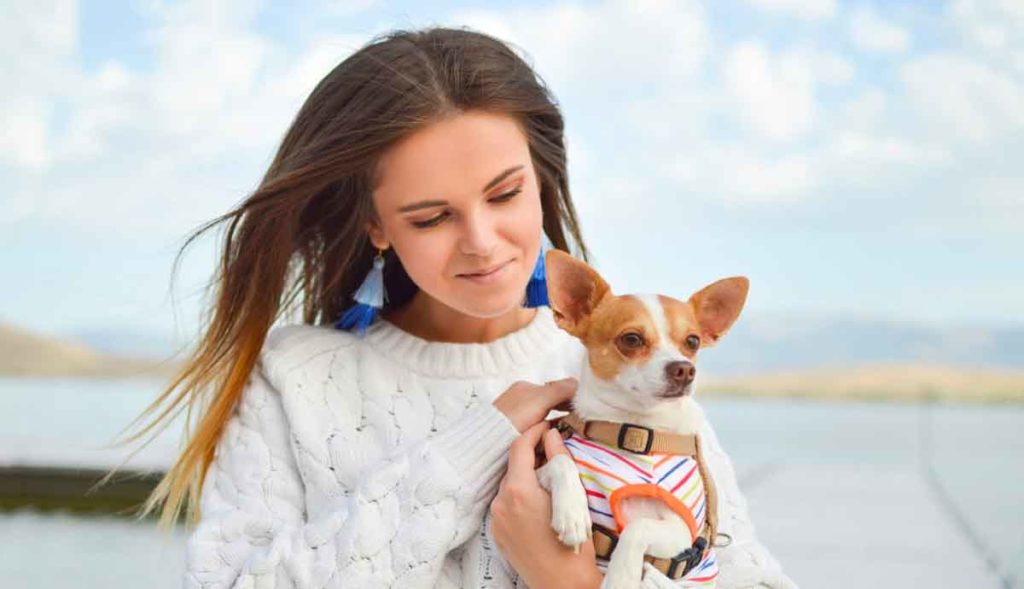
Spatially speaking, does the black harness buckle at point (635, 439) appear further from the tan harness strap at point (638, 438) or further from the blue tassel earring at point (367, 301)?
the blue tassel earring at point (367, 301)

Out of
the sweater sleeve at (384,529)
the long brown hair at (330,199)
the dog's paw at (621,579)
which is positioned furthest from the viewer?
the long brown hair at (330,199)

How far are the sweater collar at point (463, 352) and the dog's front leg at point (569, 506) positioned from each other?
52cm

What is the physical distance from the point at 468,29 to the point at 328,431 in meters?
0.76

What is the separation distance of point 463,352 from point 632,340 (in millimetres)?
536

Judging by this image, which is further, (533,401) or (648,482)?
(533,401)

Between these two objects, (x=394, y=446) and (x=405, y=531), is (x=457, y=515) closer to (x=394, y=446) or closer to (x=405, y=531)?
(x=405, y=531)

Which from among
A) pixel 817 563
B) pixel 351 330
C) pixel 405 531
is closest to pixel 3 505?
pixel 817 563

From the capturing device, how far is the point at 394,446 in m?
1.80

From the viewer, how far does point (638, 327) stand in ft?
4.63

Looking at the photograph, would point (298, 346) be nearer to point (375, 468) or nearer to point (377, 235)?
point (377, 235)

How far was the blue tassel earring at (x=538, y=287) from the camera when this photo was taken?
73.2 inches

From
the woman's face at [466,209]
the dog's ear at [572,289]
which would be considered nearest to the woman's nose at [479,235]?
the woman's face at [466,209]

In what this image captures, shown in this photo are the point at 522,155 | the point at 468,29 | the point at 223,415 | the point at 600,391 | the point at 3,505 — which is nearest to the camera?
the point at 600,391

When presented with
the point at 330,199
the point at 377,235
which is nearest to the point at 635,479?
the point at 377,235
